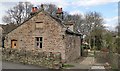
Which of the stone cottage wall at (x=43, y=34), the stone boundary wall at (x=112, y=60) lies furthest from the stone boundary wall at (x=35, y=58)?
the stone boundary wall at (x=112, y=60)

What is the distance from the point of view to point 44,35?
30031mm

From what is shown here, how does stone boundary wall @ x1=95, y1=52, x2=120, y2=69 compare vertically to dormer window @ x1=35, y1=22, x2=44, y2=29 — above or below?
below

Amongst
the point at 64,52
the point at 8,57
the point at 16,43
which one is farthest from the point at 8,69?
the point at 16,43

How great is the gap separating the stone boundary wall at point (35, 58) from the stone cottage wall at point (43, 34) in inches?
147

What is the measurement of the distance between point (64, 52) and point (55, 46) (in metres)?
1.46

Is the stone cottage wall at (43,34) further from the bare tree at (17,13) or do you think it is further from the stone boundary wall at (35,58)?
the bare tree at (17,13)

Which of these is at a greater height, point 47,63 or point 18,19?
point 18,19

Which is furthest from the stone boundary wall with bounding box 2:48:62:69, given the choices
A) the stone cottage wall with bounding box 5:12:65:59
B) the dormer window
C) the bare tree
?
the bare tree

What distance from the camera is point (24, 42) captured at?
102ft

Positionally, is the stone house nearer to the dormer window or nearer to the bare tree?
the dormer window

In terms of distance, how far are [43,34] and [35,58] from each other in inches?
234

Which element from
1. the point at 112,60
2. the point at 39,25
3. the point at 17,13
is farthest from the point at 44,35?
the point at 17,13

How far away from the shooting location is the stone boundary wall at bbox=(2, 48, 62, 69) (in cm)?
2348

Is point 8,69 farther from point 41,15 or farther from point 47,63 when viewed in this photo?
point 41,15
